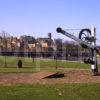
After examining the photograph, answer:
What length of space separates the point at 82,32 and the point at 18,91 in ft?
38.5

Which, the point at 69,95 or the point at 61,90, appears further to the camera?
the point at 61,90

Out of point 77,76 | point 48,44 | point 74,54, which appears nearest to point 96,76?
point 77,76

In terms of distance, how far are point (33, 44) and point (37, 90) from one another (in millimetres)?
111952

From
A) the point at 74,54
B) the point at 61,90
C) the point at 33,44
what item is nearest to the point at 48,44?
the point at 33,44

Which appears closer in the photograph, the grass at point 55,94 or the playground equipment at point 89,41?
the grass at point 55,94

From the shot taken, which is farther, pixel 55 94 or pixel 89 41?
pixel 89 41

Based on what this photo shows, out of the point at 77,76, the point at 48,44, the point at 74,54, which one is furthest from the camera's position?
the point at 48,44

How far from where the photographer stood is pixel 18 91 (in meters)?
14.1

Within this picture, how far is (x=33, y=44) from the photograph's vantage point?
126 meters

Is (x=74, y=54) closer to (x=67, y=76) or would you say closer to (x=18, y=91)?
(x=67, y=76)

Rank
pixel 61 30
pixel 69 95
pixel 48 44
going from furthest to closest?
pixel 48 44 < pixel 61 30 < pixel 69 95

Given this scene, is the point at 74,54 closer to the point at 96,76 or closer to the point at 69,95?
the point at 96,76

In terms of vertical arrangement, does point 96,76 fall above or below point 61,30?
below

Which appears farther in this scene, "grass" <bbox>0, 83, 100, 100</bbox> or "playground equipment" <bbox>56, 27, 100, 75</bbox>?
"playground equipment" <bbox>56, 27, 100, 75</bbox>
